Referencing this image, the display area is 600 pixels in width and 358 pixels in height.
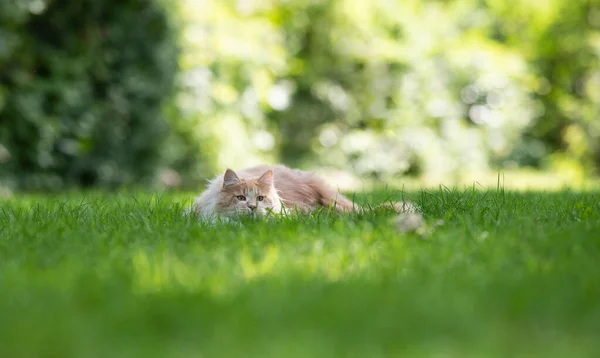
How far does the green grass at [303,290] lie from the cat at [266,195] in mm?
482

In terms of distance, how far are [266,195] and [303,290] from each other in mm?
1873

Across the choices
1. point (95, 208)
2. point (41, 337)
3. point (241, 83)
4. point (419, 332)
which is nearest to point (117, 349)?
point (41, 337)

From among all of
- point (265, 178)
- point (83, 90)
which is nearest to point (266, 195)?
point (265, 178)

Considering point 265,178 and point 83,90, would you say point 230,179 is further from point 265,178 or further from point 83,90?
point 83,90

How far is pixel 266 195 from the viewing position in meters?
3.99

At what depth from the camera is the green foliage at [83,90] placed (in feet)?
28.7

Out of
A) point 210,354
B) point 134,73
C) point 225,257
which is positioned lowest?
point 210,354

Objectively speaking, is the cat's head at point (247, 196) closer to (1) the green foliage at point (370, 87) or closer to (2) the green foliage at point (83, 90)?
(2) the green foliage at point (83, 90)

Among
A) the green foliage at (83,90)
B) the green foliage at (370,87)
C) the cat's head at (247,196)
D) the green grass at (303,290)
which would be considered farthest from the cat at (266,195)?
the green foliage at (370,87)

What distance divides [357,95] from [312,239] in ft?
36.6

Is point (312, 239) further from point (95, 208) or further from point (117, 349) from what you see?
point (95, 208)

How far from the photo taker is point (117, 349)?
166 centimetres

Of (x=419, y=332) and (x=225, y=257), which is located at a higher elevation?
(x=225, y=257)

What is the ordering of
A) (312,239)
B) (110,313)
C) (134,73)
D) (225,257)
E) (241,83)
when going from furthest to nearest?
(241,83) → (134,73) → (312,239) → (225,257) → (110,313)
